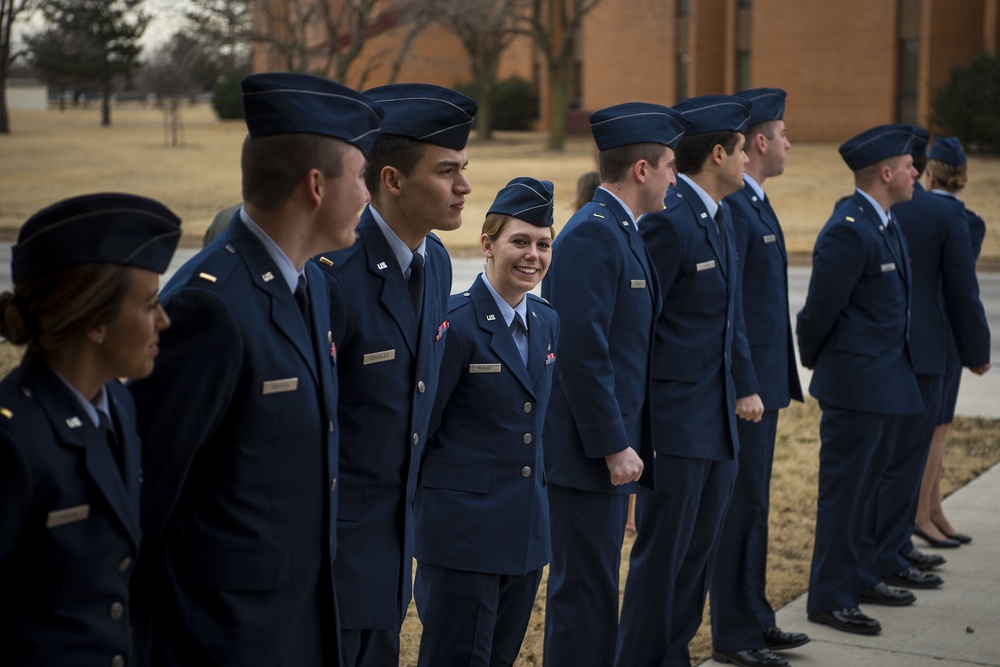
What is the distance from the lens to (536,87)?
59781 mm

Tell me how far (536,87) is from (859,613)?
181 feet

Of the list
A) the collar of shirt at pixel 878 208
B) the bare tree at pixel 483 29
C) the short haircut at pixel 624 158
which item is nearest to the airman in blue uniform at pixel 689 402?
the short haircut at pixel 624 158

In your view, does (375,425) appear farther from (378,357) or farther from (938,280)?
(938,280)

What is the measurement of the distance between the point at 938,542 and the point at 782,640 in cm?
212

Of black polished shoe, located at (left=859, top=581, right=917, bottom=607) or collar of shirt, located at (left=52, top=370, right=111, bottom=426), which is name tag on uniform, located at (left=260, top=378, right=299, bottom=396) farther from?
black polished shoe, located at (left=859, top=581, right=917, bottom=607)

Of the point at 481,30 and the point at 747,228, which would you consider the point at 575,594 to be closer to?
the point at 747,228

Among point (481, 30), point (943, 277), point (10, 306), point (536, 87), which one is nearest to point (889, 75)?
point (481, 30)

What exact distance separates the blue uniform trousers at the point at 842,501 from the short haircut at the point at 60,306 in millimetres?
4543

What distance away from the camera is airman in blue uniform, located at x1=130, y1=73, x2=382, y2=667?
282 centimetres

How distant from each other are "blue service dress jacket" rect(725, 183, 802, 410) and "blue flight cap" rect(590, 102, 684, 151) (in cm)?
93

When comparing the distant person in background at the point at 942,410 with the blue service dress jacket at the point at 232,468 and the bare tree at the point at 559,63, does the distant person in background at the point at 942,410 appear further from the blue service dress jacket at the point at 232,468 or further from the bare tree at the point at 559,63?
the bare tree at the point at 559,63

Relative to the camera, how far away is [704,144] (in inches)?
217

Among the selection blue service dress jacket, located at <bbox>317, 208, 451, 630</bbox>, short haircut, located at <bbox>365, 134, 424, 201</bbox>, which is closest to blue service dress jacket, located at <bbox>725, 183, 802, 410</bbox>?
short haircut, located at <bbox>365, 134, 424, 201</bbox>

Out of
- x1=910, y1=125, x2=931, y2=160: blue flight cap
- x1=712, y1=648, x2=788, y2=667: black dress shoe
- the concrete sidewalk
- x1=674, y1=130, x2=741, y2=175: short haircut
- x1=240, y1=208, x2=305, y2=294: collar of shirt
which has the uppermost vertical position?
x1=910, y1=125, x2=931, y2=160: blue flight cap
